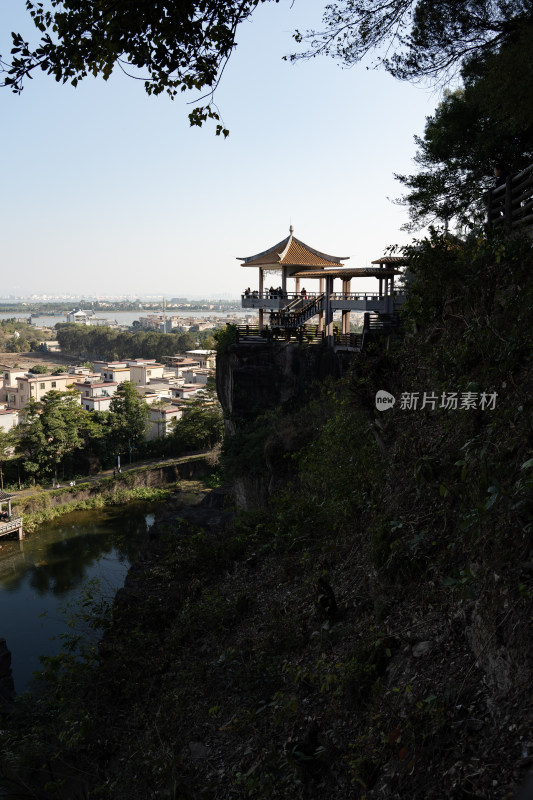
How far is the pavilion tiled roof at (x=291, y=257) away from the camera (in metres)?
17.7

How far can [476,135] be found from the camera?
333 inches

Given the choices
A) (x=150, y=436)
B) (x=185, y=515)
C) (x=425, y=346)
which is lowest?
(x=150, y=436)

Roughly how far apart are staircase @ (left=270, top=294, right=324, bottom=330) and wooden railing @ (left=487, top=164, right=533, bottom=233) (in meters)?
9.35

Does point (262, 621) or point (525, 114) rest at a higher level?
point (525, 114)

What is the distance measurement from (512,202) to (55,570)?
17945 millimetres

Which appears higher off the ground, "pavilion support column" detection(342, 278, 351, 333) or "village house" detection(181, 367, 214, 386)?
"pavilion support column" detection(342, 278, 351, 333)

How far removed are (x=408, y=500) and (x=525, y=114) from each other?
5.04 metres

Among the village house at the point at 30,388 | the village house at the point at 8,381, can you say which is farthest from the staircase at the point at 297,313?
the village house at the point at 8,381

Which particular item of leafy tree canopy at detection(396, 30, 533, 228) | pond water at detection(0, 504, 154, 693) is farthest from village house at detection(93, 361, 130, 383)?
leafy tree canopy at detection(396, 30, 533, 228)

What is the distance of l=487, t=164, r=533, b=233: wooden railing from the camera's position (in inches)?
236

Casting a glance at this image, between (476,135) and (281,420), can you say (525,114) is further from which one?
(281,420)

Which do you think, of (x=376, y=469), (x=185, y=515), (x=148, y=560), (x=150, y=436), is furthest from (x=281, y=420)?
(x=150, y=436)

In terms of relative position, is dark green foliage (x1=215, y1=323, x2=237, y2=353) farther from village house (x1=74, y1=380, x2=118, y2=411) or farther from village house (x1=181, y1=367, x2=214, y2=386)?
village house (x1=181, y1=367, x2=214, y2=386)

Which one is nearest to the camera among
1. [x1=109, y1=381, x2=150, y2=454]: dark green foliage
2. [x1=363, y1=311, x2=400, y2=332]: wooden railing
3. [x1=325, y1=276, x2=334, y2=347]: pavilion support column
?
[x1=363, y1=311, x2=400, y2=332]: wooden railing
